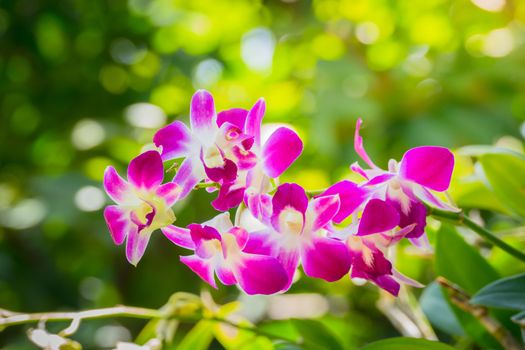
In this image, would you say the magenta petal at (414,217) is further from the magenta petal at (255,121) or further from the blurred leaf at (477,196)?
the blurred leaf at (477,196)

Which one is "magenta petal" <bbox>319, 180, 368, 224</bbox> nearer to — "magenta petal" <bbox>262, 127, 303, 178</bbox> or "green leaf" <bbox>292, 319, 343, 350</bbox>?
"magenta petal" <bbox>262, 127, 303, 178</bbox>

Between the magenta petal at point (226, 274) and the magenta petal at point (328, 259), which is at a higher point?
the magenta petal at point (328, 259)

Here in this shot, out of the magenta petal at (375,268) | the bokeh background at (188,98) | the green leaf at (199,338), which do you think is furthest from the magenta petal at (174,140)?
the bokeh background at (188,98)

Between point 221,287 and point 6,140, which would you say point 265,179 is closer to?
point 221,287

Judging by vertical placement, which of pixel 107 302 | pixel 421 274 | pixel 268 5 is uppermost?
pixel 268 5

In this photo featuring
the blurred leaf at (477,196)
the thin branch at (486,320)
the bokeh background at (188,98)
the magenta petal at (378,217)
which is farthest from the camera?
the bokeh background at (188,98)

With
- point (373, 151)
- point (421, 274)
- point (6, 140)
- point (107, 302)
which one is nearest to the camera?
point (421, 274)

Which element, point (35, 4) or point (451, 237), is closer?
point (451, 237)

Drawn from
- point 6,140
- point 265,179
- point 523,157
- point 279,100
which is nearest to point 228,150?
point 265,179
